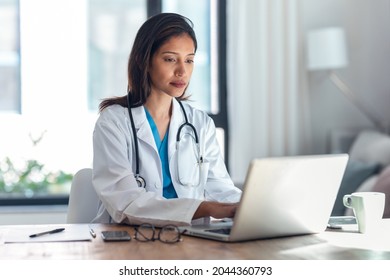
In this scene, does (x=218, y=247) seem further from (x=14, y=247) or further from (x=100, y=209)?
(x=100, y=209)

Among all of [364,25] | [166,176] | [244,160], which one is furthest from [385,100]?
[166,176]

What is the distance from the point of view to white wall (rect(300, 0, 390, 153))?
14.3ft

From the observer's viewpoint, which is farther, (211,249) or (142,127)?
(142,127)

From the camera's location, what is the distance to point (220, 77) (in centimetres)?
434

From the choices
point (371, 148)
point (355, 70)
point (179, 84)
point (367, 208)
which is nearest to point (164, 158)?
point (179, 84)

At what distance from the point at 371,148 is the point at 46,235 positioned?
8.14 feet

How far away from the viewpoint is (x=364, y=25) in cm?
438

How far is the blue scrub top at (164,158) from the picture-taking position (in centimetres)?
194

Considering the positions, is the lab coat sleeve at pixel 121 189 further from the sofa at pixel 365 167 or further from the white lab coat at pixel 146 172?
the sofa at pixel 365 167

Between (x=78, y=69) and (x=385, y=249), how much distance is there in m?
A: 3.08

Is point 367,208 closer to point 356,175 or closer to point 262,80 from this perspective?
point 356,175

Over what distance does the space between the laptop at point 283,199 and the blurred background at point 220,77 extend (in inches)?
106

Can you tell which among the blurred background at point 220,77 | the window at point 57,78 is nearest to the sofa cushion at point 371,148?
the blurred background at point 220,77

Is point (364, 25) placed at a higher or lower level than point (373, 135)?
higher
